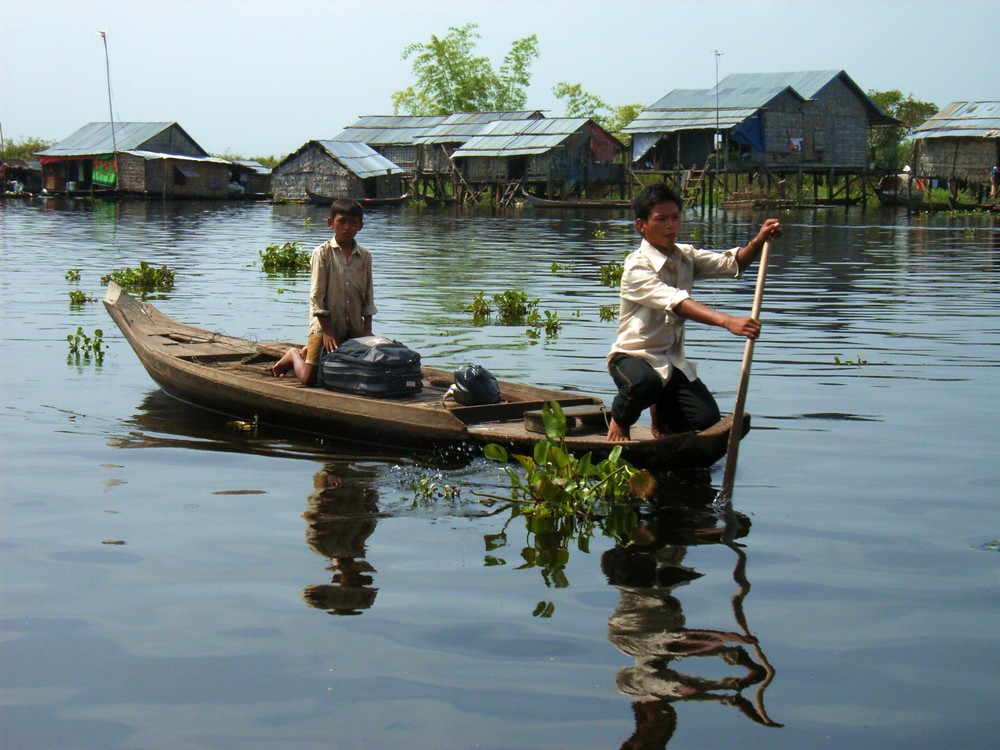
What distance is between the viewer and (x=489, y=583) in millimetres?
4484

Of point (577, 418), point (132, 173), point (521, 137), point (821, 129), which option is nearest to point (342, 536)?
point (577, 418)

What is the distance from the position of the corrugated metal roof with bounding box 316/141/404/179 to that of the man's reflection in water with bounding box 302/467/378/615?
4296 cm

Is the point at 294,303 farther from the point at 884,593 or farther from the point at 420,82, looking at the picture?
the point at 420,82

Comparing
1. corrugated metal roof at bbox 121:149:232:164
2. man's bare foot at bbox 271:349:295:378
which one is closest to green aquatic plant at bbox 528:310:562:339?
man's bare foot at bbox 271:349:295:378

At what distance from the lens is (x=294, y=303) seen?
14031 mm

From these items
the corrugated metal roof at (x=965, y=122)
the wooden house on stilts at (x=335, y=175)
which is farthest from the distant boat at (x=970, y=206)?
the wooden house on stilts at (x=335, y=175)

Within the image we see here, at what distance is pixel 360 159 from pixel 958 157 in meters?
23.0

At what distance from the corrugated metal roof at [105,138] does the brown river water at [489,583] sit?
44459 millimetres

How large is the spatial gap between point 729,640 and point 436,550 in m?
1.42

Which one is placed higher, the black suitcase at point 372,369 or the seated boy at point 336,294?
the seated boy at point 336,294

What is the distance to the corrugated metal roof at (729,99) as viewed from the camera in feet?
138

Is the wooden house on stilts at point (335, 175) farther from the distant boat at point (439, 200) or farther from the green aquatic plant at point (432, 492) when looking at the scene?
the green aquatic plant at point (432, 492)

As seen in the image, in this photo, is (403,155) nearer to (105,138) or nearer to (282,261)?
(105,138)

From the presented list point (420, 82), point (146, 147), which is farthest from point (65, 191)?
point (420, 82)
